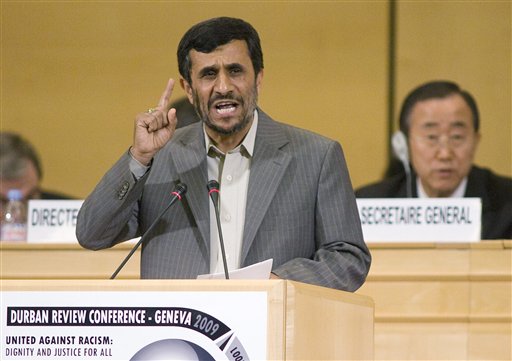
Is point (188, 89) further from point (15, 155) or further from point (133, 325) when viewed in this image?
point (15, 155)

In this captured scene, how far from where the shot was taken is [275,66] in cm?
568

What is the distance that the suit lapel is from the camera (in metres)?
2.88

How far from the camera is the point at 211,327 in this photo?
223cm

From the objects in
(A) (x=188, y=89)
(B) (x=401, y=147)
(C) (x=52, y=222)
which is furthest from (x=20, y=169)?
(A) (x=188, y=89)

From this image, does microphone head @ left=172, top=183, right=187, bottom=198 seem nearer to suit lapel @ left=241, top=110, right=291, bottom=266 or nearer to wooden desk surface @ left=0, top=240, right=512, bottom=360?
suit lapel @ left=241, top=110, right=291, bottom=266

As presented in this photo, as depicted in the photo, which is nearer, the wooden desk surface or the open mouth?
the open mouth

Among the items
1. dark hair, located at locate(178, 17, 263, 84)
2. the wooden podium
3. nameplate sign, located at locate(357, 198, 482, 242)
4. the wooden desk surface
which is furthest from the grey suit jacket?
nameplate sign, located at locate(357, 198, 482, 242)

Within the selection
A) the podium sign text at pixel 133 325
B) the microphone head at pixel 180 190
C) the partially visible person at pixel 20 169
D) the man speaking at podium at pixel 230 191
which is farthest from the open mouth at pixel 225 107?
the partially visible person at pixel 20 169

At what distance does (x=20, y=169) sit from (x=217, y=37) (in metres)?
2.92

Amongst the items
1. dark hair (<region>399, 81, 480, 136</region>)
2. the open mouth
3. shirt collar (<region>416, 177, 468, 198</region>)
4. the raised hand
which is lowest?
the raised hand

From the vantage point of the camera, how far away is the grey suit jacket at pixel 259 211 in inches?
111

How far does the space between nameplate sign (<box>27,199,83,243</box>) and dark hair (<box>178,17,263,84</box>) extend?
199cm

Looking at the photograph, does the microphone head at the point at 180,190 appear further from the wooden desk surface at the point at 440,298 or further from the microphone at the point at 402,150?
the microphone at the point at 402,150

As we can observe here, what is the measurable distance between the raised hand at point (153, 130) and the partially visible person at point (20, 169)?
8.92 feet
